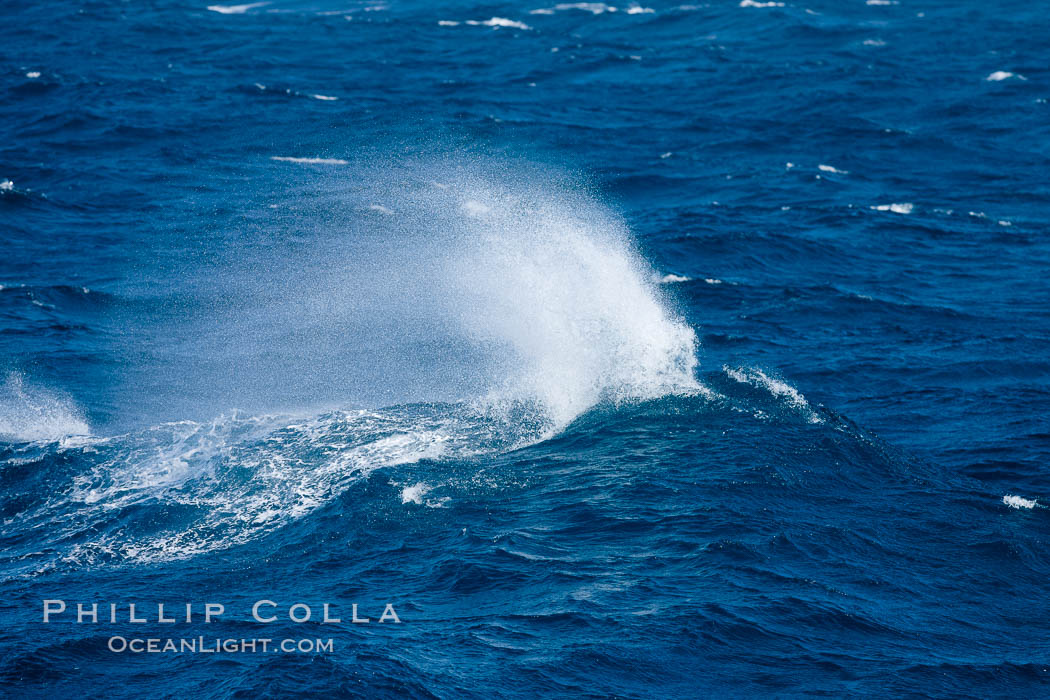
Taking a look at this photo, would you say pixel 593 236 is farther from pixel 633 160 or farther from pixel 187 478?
pixel 187 478

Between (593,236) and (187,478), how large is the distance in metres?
29.0

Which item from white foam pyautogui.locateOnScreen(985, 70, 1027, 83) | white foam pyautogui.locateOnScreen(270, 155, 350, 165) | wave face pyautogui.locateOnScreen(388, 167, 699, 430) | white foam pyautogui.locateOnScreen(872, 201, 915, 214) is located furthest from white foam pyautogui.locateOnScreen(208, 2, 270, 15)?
white foam pyautogui.locateOnScreen(872, 201, 915, 214)

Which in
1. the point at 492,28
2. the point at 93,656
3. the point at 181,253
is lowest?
the point at 93,656

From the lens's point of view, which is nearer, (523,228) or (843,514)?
(843,514)

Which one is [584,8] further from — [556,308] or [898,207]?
[556,308]

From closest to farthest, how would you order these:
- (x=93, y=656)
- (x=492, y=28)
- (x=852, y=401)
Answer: (x=93, y=656), (x=852, y=401), (x=492, y=28)

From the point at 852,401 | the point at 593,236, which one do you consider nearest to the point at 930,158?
the point at 593,236

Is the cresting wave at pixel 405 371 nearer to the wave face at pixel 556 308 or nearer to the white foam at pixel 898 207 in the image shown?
the wave face at pixel 556 308

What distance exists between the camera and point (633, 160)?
8294 cm

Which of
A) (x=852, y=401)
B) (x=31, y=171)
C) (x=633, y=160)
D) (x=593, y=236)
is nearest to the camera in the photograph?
(x=852, y=401)

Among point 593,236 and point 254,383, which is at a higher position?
point 593,236

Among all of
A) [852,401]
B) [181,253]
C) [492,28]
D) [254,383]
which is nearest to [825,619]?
[852,401]

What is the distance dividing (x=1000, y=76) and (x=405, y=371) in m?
64.6

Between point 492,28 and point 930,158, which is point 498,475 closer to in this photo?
point 930,158
